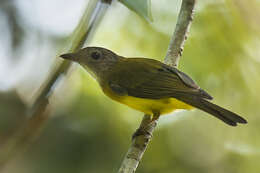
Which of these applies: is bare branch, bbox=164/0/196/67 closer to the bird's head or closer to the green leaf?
the bird's head

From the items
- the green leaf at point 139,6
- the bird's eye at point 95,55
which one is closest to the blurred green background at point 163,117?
the bird's eye at point 95,55

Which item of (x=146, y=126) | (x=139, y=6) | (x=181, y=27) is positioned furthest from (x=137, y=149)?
(x=139, y=6)

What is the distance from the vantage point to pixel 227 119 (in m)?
2.89

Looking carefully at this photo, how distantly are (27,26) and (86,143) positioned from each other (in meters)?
1.66

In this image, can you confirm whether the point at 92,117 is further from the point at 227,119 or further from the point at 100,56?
the point at 227,119

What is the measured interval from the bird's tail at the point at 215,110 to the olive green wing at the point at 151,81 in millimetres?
83

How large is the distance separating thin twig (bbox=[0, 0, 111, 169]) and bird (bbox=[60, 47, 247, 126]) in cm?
143

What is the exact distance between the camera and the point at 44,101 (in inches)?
53.6

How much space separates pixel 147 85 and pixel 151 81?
0.06 m

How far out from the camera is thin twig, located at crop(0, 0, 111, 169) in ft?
4.25

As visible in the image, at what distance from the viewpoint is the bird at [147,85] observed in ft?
10.5

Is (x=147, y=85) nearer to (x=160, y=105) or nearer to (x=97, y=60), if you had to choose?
(x=160, y=105)

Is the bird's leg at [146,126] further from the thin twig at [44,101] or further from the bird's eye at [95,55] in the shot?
the thin twig at [44,101]

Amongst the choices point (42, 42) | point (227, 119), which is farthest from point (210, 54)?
point (227, 119)
